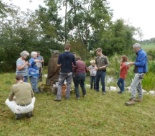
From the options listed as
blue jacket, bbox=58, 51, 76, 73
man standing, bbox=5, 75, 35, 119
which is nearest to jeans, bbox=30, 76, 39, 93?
blue jacket, bbox=58, 51, 76, 73

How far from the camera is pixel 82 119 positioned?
6.24 metres

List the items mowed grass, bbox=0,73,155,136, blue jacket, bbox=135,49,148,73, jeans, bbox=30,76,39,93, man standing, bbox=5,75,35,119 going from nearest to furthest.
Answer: mowed grass, bbox=0,73,155,136 → man standing, bbox=5,75,35,119 → blue jacket, bbox=135,49,148,73 → jeans, bbox=30,76,39,93

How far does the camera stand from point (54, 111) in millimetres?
6762

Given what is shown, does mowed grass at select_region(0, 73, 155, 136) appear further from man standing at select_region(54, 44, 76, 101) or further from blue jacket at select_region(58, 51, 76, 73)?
blue jacket at select_region(58, 51, 76, 73)

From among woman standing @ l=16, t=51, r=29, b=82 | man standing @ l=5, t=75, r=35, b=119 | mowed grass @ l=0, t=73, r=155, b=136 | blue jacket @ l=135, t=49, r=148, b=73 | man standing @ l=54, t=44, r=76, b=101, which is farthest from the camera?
woman standing @ l=16, t=51, r=29, b=82

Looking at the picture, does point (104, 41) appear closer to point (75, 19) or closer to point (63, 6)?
point (75, 19)

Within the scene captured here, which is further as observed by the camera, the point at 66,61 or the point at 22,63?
the point at 22,63

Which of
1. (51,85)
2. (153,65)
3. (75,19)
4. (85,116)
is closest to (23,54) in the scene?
→ (51,85)

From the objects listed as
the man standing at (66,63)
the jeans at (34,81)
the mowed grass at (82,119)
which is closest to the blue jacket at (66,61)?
the man standing at (66,63)

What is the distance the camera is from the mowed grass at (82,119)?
5492mm

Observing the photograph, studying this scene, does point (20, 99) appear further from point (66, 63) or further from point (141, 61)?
point (141, 61)

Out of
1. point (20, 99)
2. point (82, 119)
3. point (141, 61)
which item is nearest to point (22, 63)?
point (20, 99)

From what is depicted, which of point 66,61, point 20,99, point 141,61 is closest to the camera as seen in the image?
point 20,99

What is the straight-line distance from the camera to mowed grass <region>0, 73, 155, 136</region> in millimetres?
5492
